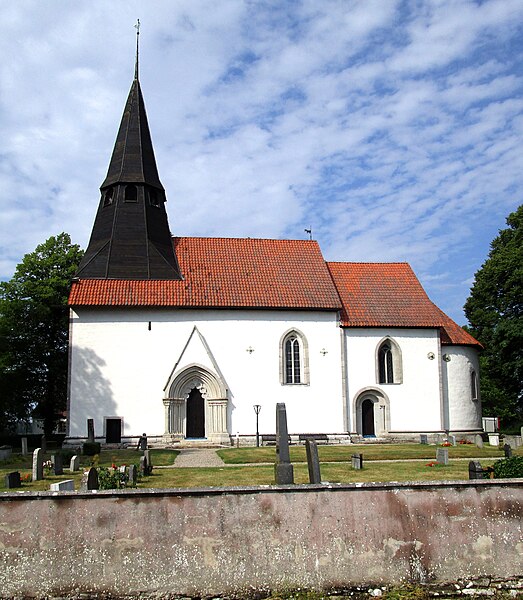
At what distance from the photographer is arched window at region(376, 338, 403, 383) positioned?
31.2 m

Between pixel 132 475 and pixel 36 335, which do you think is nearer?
pixel 132 475

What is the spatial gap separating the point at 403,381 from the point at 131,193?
1759 centimetres

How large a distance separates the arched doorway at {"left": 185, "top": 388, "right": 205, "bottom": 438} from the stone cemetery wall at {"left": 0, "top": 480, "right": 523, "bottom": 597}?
21015 millimetres

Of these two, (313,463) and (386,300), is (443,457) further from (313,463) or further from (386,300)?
(386,300)

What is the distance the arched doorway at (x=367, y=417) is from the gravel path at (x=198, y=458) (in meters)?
8.47

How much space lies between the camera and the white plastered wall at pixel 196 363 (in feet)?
93.5

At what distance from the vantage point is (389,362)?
3158 centimetres

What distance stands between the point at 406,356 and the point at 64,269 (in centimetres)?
2047

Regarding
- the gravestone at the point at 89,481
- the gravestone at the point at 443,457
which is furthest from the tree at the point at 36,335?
the gravestone at the point at 443,457

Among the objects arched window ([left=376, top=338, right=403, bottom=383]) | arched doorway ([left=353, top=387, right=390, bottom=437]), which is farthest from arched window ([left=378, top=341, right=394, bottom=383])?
arched doorway ([left=353, top=387, right=390, bottom=437])

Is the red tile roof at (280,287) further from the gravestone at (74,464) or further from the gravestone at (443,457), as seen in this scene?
the gravestone at (443,457)

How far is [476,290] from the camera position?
4050 centimetres

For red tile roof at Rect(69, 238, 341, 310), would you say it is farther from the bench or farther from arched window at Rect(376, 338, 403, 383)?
the bench

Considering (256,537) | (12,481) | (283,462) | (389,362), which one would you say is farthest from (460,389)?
(256,537)
